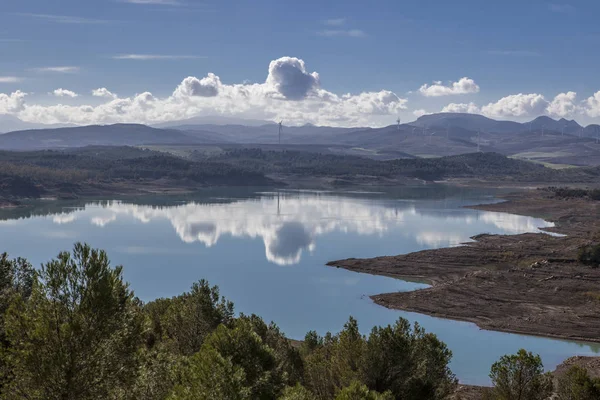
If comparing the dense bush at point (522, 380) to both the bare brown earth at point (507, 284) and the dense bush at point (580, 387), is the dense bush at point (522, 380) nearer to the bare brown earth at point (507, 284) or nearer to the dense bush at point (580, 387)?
the dense bush at point (580, 387)

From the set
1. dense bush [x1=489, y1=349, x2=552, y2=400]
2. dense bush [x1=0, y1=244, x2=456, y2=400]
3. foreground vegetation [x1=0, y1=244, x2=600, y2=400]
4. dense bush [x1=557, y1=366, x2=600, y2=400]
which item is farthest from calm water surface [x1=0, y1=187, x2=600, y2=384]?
dense bush [x1=0, y1=244, x2=456, y2=400]

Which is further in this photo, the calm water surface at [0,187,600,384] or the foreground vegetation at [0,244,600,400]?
the calm water surface at [0,187,600,384]

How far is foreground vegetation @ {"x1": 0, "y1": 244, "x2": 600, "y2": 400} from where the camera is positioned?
14.8 meters

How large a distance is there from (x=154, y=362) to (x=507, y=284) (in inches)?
1730

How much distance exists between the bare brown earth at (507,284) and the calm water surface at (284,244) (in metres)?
1.81

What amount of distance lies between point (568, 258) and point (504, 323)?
22.0 meters

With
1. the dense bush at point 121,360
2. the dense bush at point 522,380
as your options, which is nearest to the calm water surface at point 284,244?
the dense bush at point 522,380

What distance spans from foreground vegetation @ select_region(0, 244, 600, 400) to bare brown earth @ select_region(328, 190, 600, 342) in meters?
23.2

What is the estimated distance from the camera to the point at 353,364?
69.1 feet

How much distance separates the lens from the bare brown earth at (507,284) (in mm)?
45969

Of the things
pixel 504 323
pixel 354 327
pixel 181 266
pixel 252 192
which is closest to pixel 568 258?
pixel 504 323

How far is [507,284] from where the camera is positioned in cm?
5541

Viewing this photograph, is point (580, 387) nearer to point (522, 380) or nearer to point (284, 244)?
point (522, 380)

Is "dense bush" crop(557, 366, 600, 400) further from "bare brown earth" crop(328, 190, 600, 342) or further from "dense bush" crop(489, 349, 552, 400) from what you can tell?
"bare brown earth" crop(328, 190, 600, 342)
